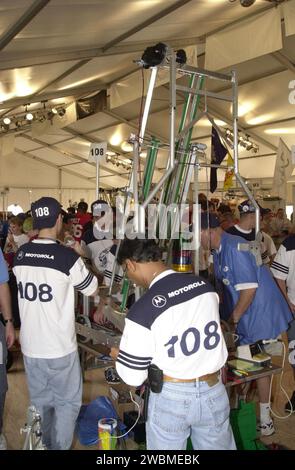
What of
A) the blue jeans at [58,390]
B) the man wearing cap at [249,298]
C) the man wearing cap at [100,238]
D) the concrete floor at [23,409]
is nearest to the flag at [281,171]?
the man wearing cap at [100,238]

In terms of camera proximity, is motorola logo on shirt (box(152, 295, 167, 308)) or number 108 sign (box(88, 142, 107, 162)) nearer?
motorola logo on shirt (box(152, 295, 167, 308))

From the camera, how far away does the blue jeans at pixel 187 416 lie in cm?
178

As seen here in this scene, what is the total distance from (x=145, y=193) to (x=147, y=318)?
1.09 m

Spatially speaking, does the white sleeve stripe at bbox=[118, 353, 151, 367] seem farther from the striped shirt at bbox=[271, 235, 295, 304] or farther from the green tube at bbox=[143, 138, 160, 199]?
the striped shirt at bbox=[271, 235, 295, 304]

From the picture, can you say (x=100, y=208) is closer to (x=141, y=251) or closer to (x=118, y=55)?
(x=141, y=251)

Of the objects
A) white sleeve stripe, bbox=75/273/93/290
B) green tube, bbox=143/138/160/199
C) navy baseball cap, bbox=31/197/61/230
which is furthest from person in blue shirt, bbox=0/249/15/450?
green tube, bbox=143/138/160/199

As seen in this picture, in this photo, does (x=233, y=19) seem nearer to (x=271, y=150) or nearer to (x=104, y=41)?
(x=104, y=41)

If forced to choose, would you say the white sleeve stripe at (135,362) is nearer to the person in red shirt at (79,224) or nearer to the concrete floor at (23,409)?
the concrete floor at (23,409)

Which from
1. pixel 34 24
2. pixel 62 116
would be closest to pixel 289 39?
pixel 34 24

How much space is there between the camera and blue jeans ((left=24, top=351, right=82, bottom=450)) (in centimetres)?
264

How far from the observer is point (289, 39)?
295 inches

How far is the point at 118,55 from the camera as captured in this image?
749 centimetres

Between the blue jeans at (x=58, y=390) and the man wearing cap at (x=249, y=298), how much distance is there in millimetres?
1152

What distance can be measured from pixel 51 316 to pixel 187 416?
1.11m
